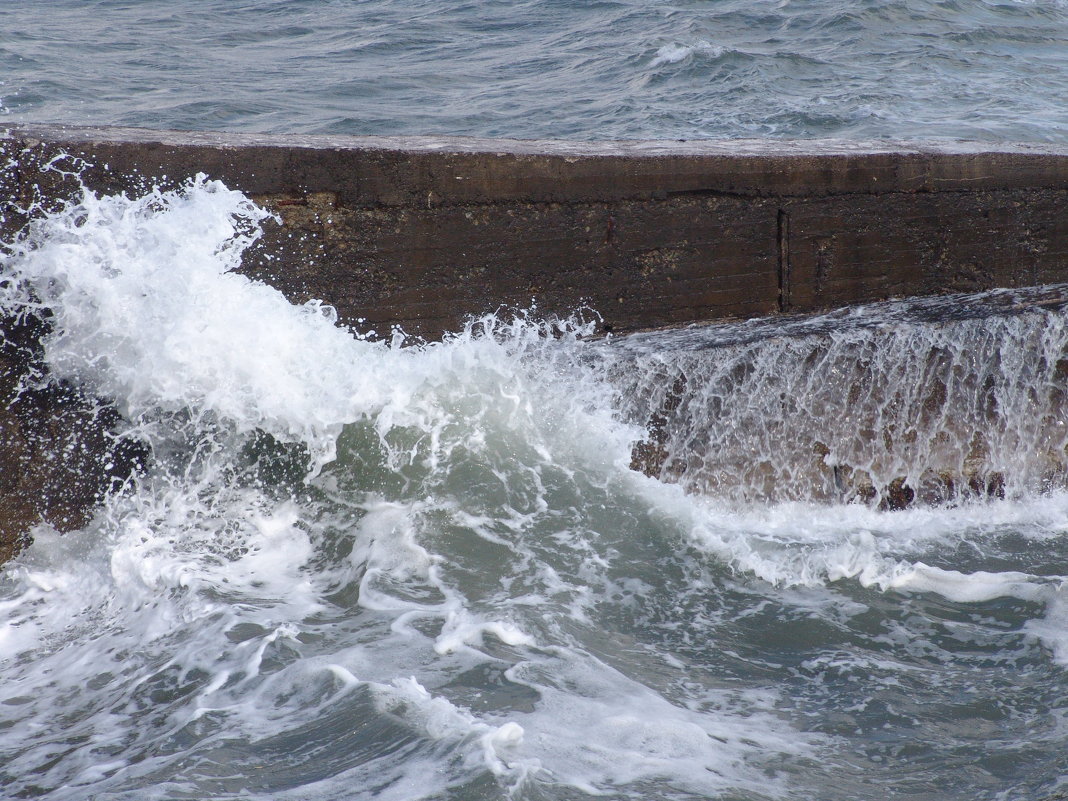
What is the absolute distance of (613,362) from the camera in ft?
13.2

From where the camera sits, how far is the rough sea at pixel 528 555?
2514mm

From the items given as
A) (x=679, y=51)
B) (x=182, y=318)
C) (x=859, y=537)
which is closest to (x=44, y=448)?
(x=182, y=318)

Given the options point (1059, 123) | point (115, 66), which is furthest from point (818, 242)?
point (115, 66)

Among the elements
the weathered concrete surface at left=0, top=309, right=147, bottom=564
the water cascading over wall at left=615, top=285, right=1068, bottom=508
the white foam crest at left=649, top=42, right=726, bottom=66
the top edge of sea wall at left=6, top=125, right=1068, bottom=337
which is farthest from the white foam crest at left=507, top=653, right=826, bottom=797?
the white foam crest at left=649, top=42, right=726, bottom=66

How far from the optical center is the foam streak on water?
250 cm

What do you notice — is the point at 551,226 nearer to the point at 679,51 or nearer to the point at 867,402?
the point at 867,402

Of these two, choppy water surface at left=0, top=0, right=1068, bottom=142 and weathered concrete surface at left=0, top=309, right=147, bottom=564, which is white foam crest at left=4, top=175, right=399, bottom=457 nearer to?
weathered concrete surface at left=0, top=309, right=147, bottom=564

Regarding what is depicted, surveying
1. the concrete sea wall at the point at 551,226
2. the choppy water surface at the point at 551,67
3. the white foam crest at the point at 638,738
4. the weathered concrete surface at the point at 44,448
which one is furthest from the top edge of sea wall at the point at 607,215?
the choppy water surface at the point at 551,67

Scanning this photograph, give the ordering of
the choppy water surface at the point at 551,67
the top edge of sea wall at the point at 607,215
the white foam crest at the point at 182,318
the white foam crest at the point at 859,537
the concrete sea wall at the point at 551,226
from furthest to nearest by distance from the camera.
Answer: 1. the choppy water surface at the point at 551,67
2. the white foam crest at the point at 859,537
3. the top edge of sea wall at the point at 607,215
4. the concrete sea wall at the point at 551,226
5. the white foam crest at the point at 182,318

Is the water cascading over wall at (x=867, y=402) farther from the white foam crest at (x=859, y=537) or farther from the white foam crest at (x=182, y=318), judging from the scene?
the white foam crest at (x=182, y=318)

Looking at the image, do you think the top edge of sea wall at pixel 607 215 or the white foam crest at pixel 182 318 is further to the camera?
the top edge of sea wall at pixel 607 215

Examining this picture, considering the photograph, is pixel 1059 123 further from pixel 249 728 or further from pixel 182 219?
pixel 249 728

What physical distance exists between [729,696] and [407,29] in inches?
468

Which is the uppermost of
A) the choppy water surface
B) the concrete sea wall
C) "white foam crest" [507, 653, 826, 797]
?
the choppy water surface
